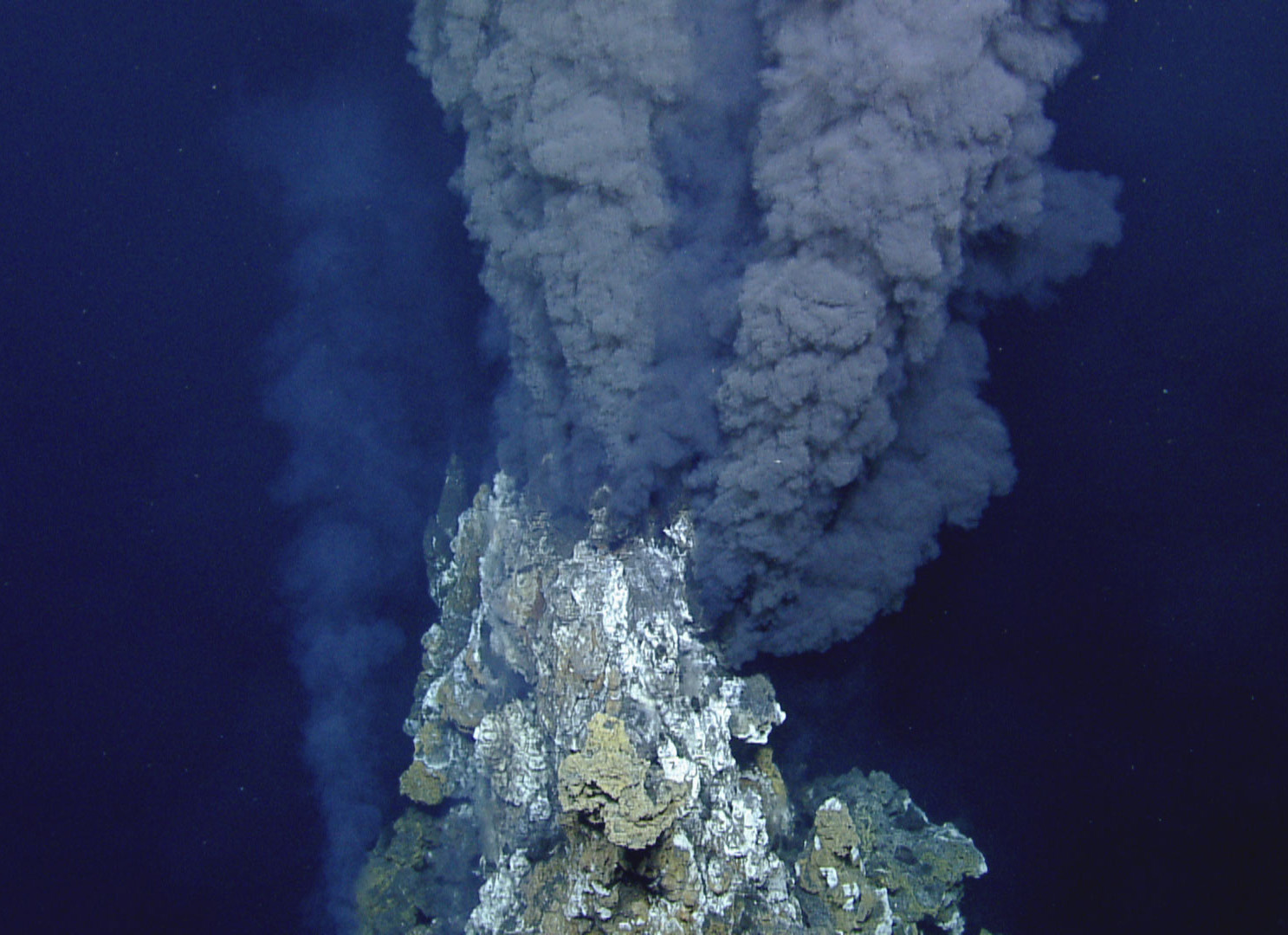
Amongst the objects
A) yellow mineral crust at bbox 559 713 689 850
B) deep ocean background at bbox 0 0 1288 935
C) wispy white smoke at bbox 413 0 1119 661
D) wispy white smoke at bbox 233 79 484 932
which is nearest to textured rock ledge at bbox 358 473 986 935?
yellow mineral crust at bbox 559 713 689 850

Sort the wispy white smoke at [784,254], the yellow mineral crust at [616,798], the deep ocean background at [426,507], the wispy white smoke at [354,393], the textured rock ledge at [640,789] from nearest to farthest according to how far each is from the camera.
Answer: the yellow mineral crust at [616,798] < the wispy white smoke at [784,254] < the textured rock ledge at [640,789] < the deep ocean background at [426,507] < the wispy white smoke at [354,393]

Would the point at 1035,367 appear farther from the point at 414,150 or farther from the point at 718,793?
the point at 414,150

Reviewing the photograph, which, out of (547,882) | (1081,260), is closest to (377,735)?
(547,882)

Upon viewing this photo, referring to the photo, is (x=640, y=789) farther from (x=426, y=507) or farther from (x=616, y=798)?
(x=426, y=507)

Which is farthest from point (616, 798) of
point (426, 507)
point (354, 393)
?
point (354, 393)

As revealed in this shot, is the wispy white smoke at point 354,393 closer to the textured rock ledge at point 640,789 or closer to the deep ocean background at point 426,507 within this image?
the deep ocean background at point 426,507

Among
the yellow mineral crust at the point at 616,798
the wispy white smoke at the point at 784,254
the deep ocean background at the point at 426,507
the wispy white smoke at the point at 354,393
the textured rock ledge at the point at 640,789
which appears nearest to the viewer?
the yellow mineral crust at the point at 616,798

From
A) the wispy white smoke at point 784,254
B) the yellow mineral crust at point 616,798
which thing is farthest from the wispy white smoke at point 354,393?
the yellow mineral crust at point 616,798
